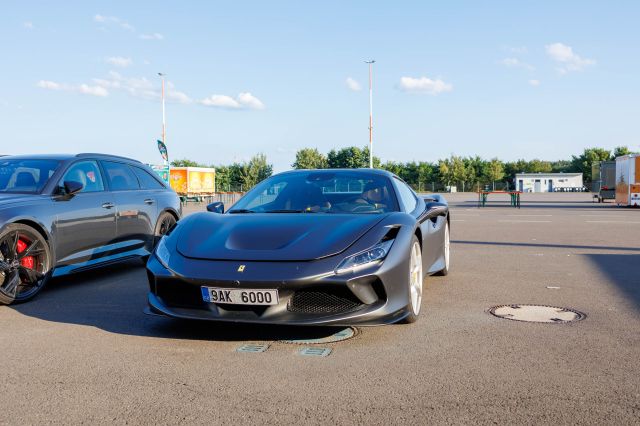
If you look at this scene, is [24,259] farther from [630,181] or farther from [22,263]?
[630,181]

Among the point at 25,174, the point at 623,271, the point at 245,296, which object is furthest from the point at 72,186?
the point at 623,271

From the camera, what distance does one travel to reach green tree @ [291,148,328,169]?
96.6m

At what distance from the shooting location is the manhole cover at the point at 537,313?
16.8 ft

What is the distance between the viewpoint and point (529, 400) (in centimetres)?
319

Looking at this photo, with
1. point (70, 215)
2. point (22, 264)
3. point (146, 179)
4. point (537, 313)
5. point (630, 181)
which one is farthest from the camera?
point (630, 181)

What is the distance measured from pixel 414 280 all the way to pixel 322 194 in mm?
1212

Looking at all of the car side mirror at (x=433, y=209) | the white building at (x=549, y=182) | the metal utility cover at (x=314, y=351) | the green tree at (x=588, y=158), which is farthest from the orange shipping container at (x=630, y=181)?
the green tree at (x=588, y=158)

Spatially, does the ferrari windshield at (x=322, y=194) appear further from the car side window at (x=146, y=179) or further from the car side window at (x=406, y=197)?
the car side window at (x=146, y=179)

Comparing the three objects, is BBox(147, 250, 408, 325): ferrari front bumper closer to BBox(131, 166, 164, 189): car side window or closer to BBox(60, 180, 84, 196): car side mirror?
BBox(60, 180, 84, 196): car side mirror

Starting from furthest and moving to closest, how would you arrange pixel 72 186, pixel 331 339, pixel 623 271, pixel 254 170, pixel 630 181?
pixel 254 170 → pixel 630 181 → pixel 623 271 → pixel 72 186 → pixel 331 339

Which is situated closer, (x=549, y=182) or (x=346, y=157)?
(x=346, y=157)

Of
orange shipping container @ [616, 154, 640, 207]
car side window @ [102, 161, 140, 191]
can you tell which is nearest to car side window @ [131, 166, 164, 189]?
car side window @ [102, 161, 140, 191]

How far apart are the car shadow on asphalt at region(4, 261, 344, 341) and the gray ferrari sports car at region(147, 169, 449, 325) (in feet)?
1.23

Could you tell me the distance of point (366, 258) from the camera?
4.29 metres
